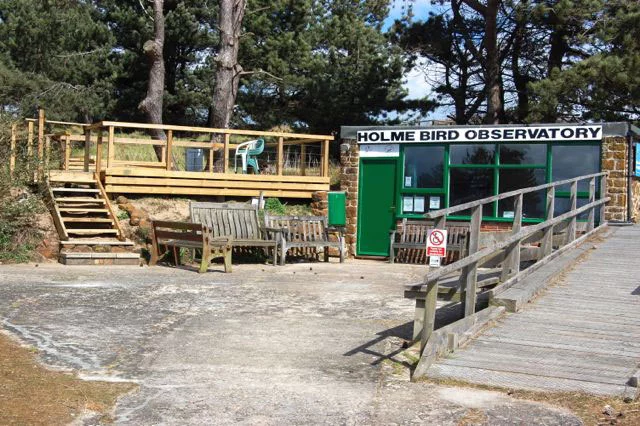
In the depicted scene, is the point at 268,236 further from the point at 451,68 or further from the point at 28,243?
the point at 451,68

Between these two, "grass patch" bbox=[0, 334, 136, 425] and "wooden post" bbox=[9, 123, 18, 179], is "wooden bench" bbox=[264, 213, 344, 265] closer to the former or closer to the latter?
"wooden post" bbox=[9, 123, 18, 179]

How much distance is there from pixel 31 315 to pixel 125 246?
19.4 ft

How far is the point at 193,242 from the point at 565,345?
795 cm

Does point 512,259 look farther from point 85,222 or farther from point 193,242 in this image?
point 85,222

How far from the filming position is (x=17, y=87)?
27.0 m

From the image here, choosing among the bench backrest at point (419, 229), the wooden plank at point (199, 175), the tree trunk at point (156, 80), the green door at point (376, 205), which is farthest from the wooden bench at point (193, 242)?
the tree trunk at point (156, 80)

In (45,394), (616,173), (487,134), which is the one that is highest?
(487,134)

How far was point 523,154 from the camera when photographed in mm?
16438

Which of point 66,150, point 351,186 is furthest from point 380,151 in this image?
point 66,150

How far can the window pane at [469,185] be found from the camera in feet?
55.2

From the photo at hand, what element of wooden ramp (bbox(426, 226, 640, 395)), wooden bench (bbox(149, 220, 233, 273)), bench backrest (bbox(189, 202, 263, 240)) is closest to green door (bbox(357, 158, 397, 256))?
bench backrest (bbox(189, 202, 263, 240))

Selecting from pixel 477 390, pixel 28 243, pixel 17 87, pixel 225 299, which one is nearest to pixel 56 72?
pixel 17 87

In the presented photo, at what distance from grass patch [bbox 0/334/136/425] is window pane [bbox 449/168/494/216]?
1174 centimetres

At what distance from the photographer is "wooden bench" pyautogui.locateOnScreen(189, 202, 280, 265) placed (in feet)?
48.4
